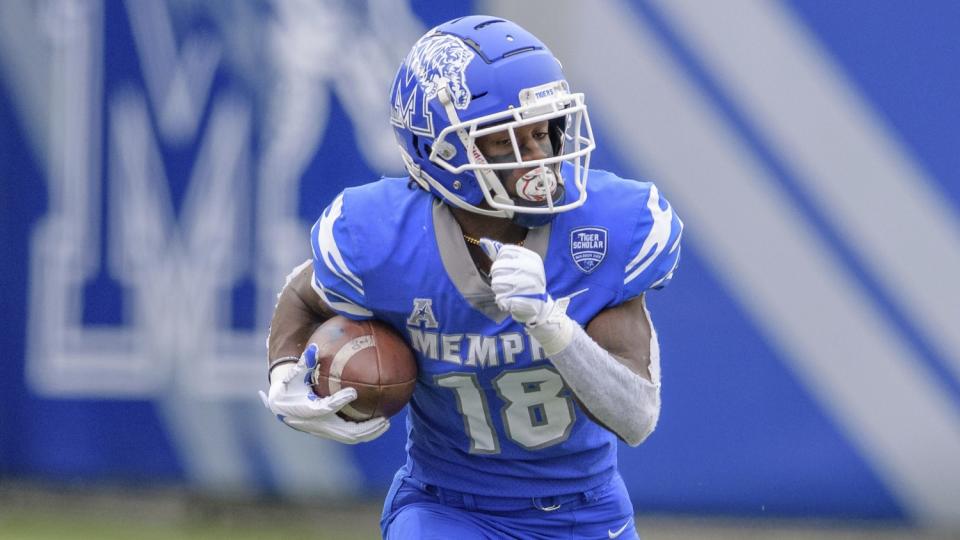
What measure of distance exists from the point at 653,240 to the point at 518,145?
354 mm

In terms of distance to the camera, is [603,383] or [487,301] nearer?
[603,383]

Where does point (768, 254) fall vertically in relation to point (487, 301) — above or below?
below

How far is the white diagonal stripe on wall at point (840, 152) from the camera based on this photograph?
5.32 meters

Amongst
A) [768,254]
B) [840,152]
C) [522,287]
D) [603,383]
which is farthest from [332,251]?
[840,152]

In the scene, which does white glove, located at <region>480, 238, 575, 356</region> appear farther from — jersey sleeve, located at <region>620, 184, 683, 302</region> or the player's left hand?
jersey sleeve, located at <region>620, 184, 683, 302</region>

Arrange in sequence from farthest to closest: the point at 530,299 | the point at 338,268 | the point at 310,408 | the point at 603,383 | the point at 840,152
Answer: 1. the point at 840,152
2. the point at 338,268
3. the point at 310,408
4. the point at 603,383
5. the point at 530,299

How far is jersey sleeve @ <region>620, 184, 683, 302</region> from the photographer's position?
3139 millimetres

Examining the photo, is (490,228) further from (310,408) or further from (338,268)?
(310,408)

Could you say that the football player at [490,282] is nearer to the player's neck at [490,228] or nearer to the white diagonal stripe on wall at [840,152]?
the player's neck at [490,228]

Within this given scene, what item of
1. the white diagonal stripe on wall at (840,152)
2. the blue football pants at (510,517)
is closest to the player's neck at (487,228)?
the blue football pants at (510,517)

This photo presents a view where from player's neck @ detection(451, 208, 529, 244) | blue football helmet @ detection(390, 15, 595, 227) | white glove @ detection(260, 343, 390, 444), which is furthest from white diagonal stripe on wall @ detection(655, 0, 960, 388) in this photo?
white glove @ detection(260, 343, 390, 444)

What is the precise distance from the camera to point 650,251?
3.16 metres

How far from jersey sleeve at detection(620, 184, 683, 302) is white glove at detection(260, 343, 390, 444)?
611 millimetres

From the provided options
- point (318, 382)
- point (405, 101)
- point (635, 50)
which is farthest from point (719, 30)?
point (318, 382)
